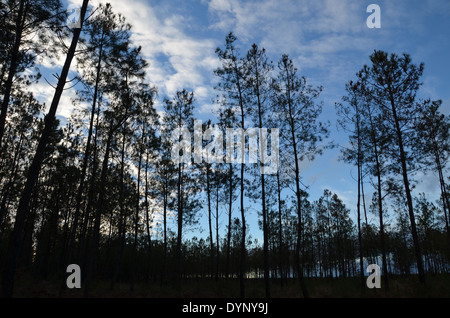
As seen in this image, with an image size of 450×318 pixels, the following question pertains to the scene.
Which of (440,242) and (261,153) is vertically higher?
(261,153)

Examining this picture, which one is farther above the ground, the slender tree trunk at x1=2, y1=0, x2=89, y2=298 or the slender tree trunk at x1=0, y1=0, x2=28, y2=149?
the slender tree trunk at x1=0, y1=0, x2=28, y2=149

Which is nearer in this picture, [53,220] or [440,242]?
[53,220]

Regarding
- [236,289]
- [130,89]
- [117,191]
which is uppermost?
[130,89]

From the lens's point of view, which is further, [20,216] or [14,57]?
[14,57]

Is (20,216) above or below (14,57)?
below

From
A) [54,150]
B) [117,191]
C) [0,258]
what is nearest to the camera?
[54,150]

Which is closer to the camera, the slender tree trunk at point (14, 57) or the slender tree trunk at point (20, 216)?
the slender tree trunk at point (20, 216)

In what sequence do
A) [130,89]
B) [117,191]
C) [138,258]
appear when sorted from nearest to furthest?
[130,89] < [117,191] < [138,258]

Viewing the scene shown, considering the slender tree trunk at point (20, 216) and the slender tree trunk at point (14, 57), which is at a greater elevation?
the slender tree trunk at point (14, 57)

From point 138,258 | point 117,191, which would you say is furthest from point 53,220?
point 138,258

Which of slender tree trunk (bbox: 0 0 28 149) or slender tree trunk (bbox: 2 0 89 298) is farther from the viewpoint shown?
slender tree trunk (bbox: 0 0 28 149)

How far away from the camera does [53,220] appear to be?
24.2 meters
